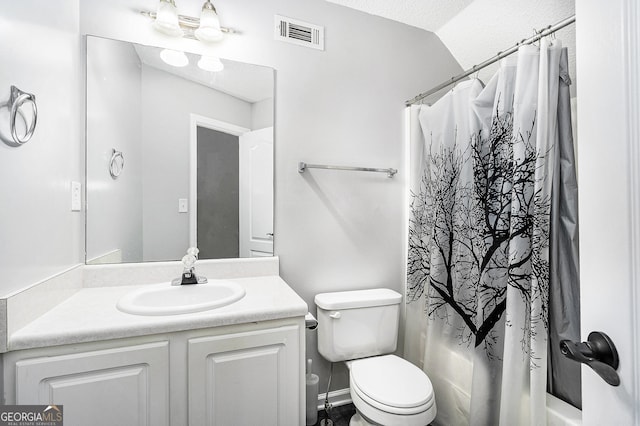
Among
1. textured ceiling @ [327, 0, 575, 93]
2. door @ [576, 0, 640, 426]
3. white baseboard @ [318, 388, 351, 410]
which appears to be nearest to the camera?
door @ [576, 0, 640, 426]

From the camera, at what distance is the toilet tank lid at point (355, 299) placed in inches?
64.0

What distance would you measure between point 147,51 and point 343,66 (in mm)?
1058

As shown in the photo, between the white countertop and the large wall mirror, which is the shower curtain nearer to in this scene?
the white countertop

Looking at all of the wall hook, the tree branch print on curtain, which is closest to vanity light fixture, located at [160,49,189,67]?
the tree branch print on curtain

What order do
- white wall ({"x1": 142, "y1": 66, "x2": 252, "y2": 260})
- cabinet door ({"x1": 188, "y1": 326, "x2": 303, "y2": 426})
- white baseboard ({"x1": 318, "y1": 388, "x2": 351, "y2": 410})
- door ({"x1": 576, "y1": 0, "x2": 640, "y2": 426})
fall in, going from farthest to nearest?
white baseboard ({"x1": 318, "y1": 388, "x2": 351, "y2": 410})
white wall ({"x1": 142, "y1": 66, "x2": 252, "y2": 260})
cabinet door ({"x1": 188, "y1": 326, "x2": 303, "y2": 426})
door ({"x1": 576, "y1": 0, "x2": 640, "y2": 426})

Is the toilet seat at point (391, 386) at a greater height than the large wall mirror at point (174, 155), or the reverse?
the large wall mirror at point (174, 155)

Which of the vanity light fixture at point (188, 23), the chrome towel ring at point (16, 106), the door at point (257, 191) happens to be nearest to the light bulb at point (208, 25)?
the vanity light fixture at point (188, 23)

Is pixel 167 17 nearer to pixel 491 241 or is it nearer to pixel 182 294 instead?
pixel 182 294

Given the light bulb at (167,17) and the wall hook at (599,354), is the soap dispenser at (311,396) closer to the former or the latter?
the wall hook at (599,354)

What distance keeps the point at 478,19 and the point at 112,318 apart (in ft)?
7.90

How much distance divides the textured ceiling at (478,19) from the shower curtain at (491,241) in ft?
2.04

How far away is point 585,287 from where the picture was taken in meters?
0.61

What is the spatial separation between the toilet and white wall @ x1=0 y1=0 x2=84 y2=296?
3.94 ft

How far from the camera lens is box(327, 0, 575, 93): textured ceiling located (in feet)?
5.33
